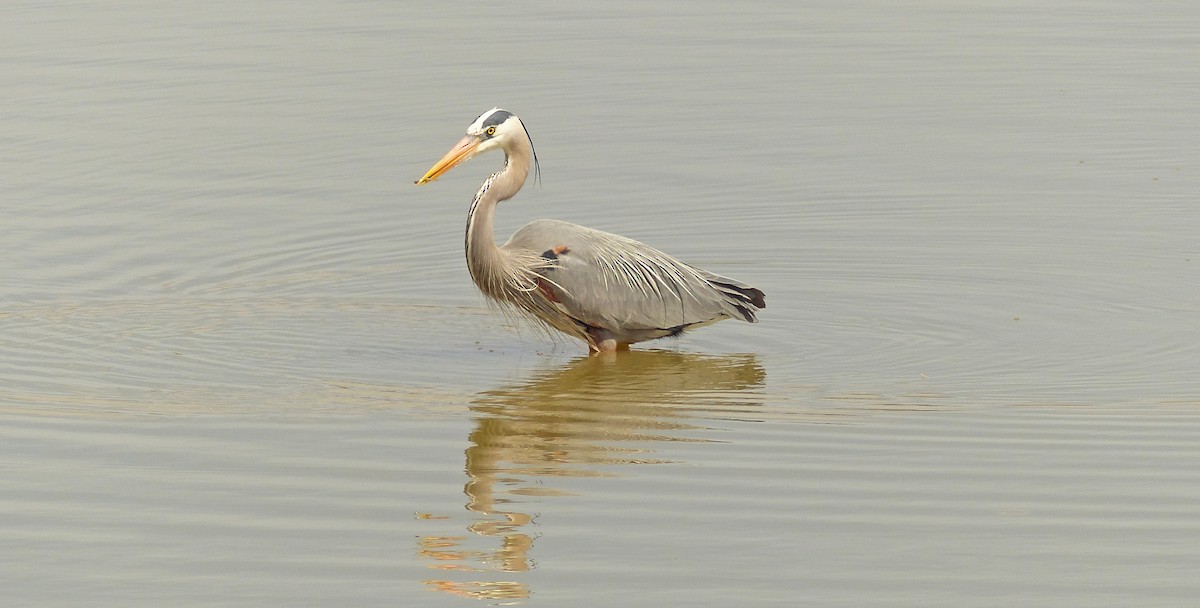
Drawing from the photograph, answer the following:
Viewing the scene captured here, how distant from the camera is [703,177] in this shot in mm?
13289

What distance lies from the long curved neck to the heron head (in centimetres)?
5

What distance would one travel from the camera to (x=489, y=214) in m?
9.93

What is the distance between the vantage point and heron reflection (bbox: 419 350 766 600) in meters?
6.41

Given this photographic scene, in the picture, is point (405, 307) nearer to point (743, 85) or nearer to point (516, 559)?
point (516, 559)

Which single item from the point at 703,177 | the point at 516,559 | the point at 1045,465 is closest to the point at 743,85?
the point at 703,177

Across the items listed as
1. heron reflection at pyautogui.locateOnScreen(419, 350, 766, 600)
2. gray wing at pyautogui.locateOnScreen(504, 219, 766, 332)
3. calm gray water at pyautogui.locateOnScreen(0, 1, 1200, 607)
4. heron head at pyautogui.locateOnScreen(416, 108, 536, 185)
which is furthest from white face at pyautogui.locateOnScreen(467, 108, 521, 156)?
heron reflection at pyautogui.locateOnScreen(419, 350, 766, 600)

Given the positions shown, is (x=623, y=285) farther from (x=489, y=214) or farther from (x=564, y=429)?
(x=564, y=429)

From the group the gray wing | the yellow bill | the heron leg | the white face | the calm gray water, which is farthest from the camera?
the heron leg

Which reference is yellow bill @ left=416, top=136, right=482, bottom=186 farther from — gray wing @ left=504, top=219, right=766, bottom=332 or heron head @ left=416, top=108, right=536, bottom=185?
gray wing @ left=504, top=219, right=766, bottom=332

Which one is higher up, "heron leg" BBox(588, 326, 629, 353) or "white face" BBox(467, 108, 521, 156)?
"white face" BBox(467, 108, 521, 156)

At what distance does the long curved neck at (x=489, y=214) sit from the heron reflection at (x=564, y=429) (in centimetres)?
67

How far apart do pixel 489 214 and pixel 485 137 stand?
0.42 m

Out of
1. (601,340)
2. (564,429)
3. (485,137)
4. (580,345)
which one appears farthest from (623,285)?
(564,429)

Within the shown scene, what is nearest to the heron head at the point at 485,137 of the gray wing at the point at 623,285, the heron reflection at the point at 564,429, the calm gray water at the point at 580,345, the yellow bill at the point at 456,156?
the yellow bill at the point at 456,156
